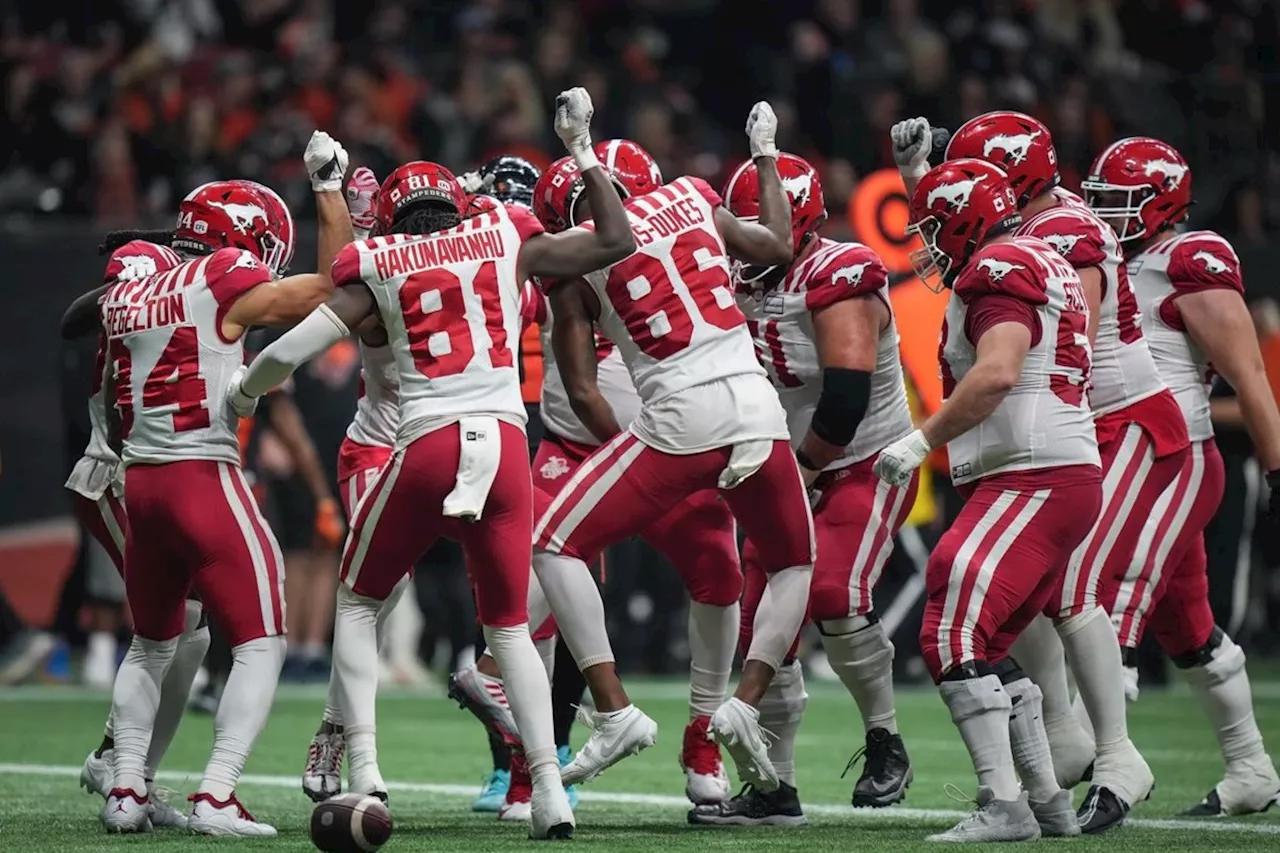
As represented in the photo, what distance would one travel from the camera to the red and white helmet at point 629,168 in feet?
23.0

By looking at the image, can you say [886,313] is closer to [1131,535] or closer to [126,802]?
[1131,535]

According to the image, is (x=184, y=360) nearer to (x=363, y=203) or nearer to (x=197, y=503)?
(x=197, y=503)

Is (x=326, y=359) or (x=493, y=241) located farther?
(x=326, y=359)

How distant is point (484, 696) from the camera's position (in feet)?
23.8

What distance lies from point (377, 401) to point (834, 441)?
160 cm

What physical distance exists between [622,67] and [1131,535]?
32.3ft

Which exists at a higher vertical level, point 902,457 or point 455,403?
point 455,403

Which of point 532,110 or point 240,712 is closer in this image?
point 240,712

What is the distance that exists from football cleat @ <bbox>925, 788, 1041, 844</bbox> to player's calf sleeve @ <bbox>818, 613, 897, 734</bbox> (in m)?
0.98

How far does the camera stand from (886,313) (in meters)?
7.15

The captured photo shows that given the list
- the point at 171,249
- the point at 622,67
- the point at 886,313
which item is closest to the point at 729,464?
the point at 886,313

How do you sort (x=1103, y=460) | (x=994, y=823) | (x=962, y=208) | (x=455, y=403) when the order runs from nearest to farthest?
(x=994, y=823), (x=455, y=403), (x=962, y=208), (x=1103, y=460)

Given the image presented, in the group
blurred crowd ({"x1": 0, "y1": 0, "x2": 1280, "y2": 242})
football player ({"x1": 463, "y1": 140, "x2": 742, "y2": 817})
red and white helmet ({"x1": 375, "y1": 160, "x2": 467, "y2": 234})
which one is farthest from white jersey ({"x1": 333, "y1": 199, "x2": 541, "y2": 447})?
blurred crowd ({"x1": 0, "y1": 0, "x2": 1280, "y2": 242})

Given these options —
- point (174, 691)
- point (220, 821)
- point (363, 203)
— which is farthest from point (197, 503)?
point (363, 203)
